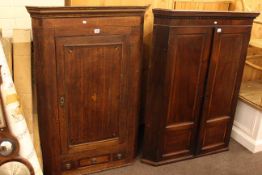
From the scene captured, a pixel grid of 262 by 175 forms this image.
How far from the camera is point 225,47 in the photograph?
2.21 metres

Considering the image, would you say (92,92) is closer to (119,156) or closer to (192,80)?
(119,156)

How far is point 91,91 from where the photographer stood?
6.61 ft

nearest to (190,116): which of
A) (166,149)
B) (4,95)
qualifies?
(166,149)

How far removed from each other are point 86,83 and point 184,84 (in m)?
0.77

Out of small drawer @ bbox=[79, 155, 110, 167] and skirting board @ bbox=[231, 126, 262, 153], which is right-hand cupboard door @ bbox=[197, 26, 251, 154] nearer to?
skirting board @ bbox=[231, 126, 262, 153]

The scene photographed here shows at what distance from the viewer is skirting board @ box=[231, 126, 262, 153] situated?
8.55 feet

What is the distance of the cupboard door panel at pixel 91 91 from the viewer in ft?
6.17

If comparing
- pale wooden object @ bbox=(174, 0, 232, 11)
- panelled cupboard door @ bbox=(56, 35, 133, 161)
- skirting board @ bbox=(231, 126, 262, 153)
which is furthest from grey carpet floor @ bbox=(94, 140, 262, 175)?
pale wooden object @ bbox=(174, 0, 232, 11)

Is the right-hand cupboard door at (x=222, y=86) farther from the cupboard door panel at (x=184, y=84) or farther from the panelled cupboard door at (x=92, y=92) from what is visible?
the panelled cupboard door at (x=92, y=92)

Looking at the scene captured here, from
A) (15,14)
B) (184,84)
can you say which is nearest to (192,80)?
(184,84)

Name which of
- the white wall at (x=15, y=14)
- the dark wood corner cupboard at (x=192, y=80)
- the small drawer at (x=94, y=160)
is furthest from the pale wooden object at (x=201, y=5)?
the small drawer at (x=94, y=160)

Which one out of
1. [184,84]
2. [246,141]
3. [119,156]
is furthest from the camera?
[246,141]

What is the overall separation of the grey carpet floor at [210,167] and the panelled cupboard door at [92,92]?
28 cm

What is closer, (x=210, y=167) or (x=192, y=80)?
(x=192, y=80)
